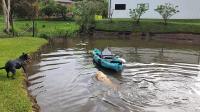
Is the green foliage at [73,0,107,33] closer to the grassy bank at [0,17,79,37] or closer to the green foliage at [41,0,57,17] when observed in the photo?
the grassy bank at [0,17,79,37]

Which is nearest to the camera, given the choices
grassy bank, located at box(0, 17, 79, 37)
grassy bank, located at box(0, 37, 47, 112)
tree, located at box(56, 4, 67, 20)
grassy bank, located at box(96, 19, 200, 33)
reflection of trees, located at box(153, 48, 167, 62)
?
grassy bank, located at box(0, 37, 47, 112)

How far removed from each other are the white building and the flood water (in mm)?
27185

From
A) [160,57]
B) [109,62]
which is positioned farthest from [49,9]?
[109,62]

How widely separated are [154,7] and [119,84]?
4314 cm

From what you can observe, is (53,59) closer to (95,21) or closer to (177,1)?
(95,21)

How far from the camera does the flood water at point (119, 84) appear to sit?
59.2 ft

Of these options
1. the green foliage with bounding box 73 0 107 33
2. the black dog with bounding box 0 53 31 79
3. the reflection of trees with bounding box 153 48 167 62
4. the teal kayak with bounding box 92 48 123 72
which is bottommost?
the reflection of trees with bounding box 153 48 167 62

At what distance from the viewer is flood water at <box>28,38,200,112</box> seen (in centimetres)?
1805

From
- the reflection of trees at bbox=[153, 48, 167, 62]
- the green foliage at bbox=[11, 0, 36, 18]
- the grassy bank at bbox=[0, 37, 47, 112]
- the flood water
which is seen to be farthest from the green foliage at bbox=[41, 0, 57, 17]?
the grassy bank at bbox=[0, 37, 47, 112]

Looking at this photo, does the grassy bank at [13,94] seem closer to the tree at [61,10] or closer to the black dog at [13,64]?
the black dog at [13,64]

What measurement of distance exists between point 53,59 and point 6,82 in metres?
12.8

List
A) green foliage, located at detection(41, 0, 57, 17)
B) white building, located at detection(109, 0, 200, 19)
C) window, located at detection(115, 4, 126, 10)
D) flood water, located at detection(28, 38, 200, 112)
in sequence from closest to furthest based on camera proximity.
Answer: flood water, located at detection(28, 38, 200, 112)
white building, located at detection(109, 0, 200, 19)
window, located at detection(115, 4, 126, 10)
green foliage, located at detection(41, 0, 57, 17)

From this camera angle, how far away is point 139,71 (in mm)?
27109

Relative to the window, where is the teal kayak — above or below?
below
